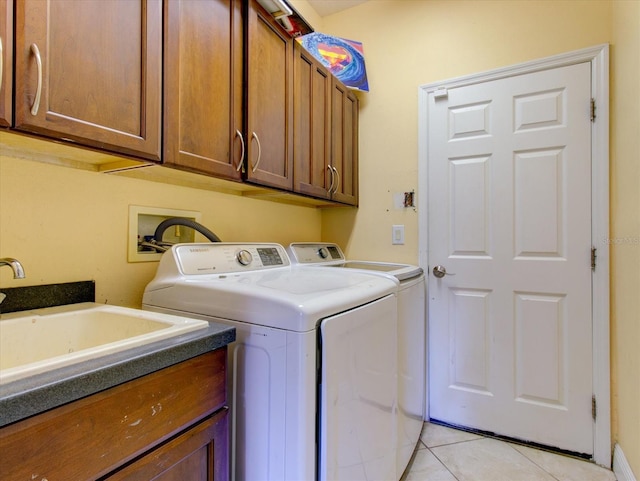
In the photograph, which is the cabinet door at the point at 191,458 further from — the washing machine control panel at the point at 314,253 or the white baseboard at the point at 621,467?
the white baseboard at the point at 621,467

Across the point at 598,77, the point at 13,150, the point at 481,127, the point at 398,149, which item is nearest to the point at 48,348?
the point at 13,150

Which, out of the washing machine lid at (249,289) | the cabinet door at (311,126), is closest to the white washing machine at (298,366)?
the washing machine lid at (249,289)

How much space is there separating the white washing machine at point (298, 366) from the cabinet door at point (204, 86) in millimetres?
359

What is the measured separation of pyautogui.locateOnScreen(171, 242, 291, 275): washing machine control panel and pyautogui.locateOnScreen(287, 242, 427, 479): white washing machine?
0.65ft

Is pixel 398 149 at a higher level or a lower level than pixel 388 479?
higher

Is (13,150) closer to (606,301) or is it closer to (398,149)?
(398,149)

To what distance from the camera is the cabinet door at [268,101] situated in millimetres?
1350

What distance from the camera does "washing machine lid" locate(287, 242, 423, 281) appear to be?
1.77 meters

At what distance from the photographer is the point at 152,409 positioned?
716 millimetres

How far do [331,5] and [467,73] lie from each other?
109 centimetres

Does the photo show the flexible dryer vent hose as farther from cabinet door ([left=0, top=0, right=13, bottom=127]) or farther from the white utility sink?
cabinet door ([left=0, top=0, right=13, bottom=127])

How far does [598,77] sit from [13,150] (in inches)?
98.3

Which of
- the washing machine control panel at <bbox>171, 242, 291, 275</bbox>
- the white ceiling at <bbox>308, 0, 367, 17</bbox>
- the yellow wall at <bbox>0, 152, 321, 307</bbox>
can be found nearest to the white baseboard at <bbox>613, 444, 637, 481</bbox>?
the washing machine control panel at <bbox>171, 242, 291, 275</bbox>

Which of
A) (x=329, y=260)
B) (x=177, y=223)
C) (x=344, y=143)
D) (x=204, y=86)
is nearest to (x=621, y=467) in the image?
(x=329, y=260)
